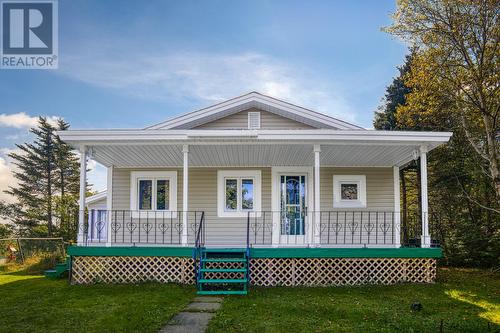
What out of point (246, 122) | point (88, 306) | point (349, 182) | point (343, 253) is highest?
point (246, 122)

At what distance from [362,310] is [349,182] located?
5411 mm

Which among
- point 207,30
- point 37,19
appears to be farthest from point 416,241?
point 37,19

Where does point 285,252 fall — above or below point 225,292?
above

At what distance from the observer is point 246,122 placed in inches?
457

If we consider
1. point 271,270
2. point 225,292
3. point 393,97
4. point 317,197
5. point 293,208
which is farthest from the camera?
point 393,97

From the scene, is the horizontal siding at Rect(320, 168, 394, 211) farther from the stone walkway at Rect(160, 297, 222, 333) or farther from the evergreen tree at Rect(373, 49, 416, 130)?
the evergreen tree at Rect(373, 49, 416, 130)

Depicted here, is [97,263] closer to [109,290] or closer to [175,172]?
[109,290]

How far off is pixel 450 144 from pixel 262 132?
31.7 feet

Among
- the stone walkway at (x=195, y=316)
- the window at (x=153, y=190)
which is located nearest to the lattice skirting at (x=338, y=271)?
the stone walkway at (x=195, y=316)

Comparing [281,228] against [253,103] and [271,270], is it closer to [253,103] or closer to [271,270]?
[271,270]

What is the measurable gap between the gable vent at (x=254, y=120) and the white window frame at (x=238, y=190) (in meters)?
1.23

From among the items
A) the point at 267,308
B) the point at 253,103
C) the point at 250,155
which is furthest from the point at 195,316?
the point at 253,103

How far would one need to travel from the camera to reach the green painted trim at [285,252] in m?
9.12

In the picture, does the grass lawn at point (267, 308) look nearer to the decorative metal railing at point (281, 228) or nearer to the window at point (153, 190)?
the decorative metal railing at point (281, 228)
